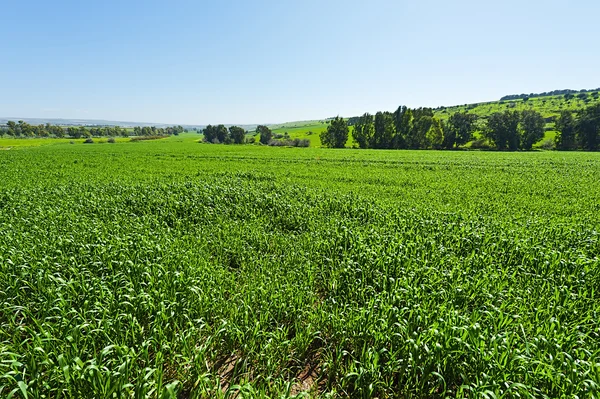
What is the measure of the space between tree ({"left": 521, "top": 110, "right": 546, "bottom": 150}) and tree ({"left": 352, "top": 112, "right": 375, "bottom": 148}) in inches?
1571

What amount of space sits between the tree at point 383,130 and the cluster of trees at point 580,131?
41861 mm

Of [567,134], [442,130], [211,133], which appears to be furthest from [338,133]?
[211,133]

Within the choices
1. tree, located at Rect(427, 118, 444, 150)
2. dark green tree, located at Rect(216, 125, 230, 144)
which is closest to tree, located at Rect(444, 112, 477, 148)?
tree, located at Rect(427, 118, 444, 150)

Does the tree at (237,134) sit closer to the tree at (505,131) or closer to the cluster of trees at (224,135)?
the cluster of trees at (224,135)

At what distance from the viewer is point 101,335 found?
4.09 m

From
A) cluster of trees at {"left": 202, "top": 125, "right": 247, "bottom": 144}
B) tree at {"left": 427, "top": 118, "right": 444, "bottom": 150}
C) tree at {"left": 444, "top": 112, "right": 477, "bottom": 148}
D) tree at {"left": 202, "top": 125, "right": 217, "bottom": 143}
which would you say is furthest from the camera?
tree at {"left": 202, "top": 125, "right": 217, "bottom": 143}

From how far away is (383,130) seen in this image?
269ft

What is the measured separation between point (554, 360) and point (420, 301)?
189cm

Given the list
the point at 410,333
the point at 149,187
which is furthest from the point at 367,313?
the point at 149,187

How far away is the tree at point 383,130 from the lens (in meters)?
80.6

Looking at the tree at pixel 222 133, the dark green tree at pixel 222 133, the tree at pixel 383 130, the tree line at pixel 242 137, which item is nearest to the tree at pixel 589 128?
the tree at pixel 383 130

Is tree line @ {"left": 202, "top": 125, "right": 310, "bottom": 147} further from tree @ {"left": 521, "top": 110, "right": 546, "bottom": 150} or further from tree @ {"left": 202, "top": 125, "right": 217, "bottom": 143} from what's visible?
tree @ {"left": 521, "top": 110, "right": 546, "bottom": 150}

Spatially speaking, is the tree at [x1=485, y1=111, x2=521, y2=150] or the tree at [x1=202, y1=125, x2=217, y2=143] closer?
the tree at [x1=485, y1=111, x2=521, y2=150]

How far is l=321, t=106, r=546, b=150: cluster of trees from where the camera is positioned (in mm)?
73750
